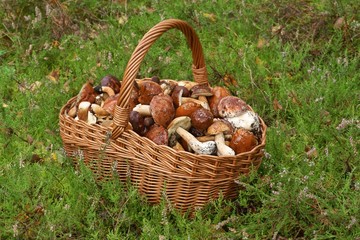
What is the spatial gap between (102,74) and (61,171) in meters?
1.34

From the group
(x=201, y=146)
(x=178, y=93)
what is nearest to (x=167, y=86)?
(x=178, y=93)

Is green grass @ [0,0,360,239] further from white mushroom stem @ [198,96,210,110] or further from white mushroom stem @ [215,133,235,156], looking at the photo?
white mushroom stem @ [198,96,210,110]

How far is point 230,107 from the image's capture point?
11.7ft

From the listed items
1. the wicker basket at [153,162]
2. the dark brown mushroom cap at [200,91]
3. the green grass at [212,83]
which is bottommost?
the green grass at [212,83]

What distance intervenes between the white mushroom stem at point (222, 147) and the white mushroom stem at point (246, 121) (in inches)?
6.2

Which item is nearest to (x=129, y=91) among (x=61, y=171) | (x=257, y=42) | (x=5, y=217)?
(x=61, y=171)

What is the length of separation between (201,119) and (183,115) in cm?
13

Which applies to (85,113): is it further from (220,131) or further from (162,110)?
(220,131)

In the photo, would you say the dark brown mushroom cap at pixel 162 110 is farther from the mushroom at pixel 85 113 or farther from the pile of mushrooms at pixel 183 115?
the mushroom at pixel 85 113

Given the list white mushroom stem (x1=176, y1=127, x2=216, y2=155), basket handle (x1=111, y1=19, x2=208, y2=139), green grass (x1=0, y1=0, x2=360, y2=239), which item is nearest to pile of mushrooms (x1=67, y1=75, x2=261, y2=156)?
white mushroom stem (x1=176, y1=127, x2=216, y2=155)

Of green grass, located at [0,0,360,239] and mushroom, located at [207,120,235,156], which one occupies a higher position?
mushroom, located at [207,120,235,156]

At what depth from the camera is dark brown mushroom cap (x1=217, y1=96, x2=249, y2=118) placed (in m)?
3.56

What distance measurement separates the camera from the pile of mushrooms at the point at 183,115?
11.0 feet

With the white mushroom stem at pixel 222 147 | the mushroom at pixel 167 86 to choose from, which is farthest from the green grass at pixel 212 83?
the mushroom at pixel 167 86
